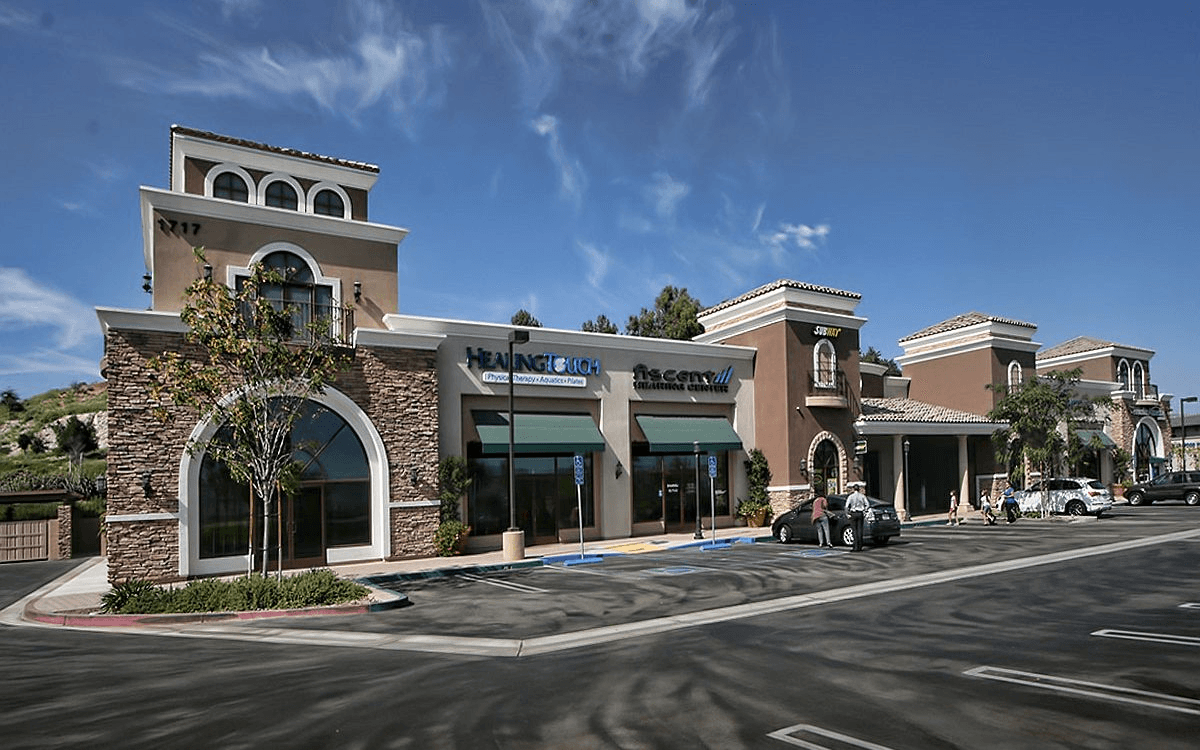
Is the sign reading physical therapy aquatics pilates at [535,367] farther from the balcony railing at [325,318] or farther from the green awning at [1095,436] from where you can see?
the green awning at [1095,436]

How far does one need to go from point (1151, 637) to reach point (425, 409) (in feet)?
58.2

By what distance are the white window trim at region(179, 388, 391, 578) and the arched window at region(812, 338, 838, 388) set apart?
16553 mm

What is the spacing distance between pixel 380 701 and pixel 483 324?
17.7 metres

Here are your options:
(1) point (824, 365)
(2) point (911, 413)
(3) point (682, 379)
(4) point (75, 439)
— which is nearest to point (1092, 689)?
(3) point (682, 379)

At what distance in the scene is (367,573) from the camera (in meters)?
19.8

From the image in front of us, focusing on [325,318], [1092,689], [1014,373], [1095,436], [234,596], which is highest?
[325,318]

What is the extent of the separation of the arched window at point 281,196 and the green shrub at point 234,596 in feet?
38.6

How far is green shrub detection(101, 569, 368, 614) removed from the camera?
14891 millimetres

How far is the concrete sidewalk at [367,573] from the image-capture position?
48.5ft

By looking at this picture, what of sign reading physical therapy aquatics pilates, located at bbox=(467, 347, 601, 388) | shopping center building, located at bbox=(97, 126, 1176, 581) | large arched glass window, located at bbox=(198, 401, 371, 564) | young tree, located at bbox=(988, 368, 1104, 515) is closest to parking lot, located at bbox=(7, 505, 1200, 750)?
large arched glass window, located at bbox=(198, 401, 371, 564)

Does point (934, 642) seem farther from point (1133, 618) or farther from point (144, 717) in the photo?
point (144, 717)

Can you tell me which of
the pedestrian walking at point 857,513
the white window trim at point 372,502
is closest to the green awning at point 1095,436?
the pedestrian walking at point 857,513

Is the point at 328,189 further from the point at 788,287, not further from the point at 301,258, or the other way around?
the point at 788,287

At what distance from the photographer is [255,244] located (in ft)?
72.4
